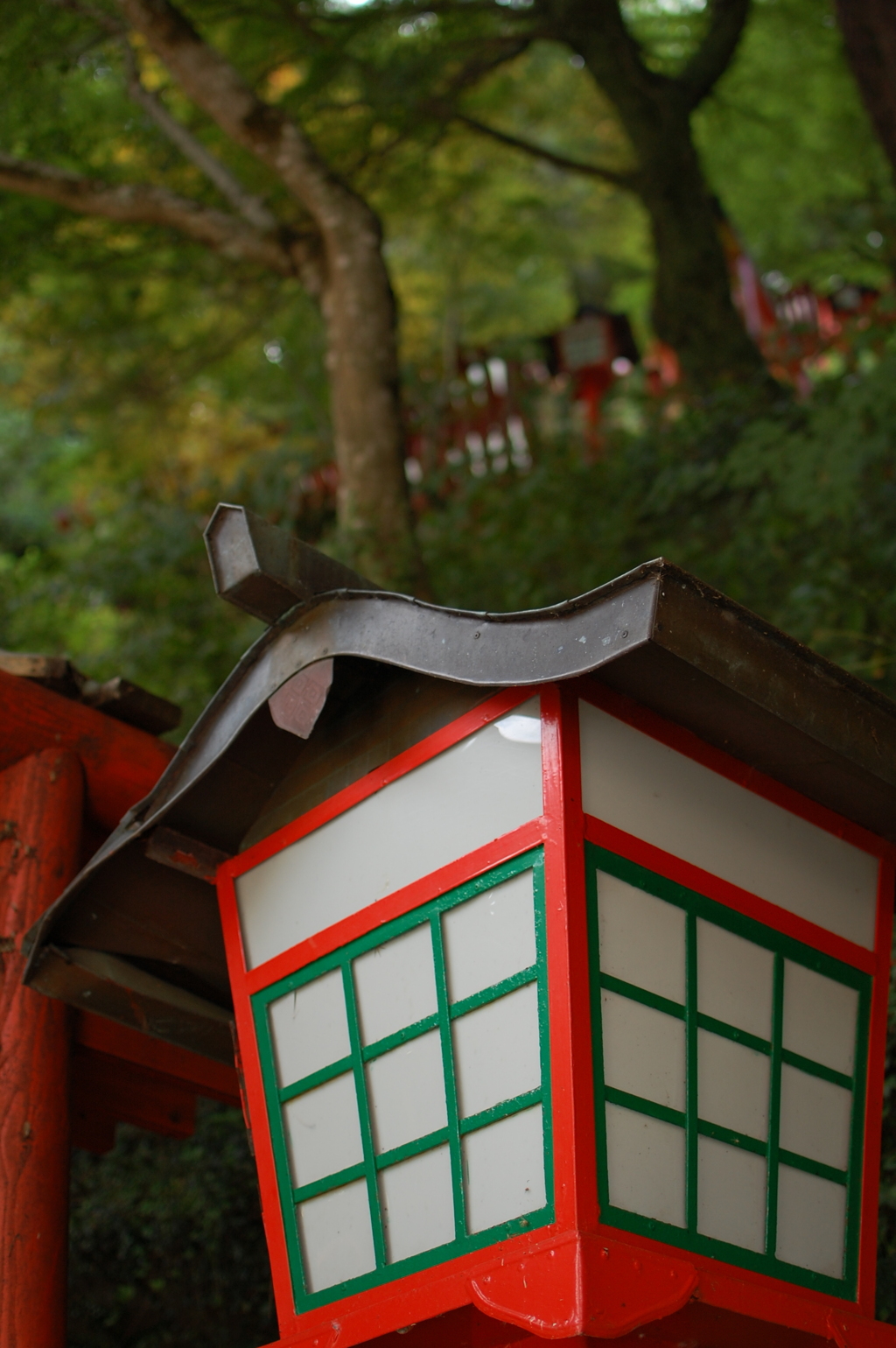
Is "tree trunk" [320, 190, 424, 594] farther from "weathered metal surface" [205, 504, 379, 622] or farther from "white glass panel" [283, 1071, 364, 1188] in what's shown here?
"white glass panel" [283, 1071, 364, 1188]

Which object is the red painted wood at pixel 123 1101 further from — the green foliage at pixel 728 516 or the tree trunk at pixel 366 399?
the green foliage at pixel 728 516

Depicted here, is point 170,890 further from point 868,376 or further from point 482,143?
point 482,143

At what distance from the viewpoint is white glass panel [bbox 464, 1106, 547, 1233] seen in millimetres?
1773

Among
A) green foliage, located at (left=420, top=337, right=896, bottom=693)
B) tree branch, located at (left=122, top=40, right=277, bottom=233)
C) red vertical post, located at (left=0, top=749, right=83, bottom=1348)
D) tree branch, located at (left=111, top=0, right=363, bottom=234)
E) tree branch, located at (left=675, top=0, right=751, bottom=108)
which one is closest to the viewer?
red vertical post, located at (left=0, top=749, right=83, bottom=1348)

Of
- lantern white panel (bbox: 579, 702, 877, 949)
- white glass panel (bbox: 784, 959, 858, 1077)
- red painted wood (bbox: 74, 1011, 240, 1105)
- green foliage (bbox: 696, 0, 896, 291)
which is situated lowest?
white glass panel (bbox: 784, 959, 858, 1077)

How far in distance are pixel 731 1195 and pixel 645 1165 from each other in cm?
24

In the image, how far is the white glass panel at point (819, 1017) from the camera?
7.01 feet

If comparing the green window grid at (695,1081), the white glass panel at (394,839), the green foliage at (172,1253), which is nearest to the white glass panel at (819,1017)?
the green window grid at (695,1081)

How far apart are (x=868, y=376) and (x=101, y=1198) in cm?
448

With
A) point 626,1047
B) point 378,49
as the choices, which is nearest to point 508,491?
point 378,49

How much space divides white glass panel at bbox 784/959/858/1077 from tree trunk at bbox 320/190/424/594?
9.73 feet

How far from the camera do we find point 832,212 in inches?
444

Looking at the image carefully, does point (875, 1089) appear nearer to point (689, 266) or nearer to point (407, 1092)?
point (407, 1092)

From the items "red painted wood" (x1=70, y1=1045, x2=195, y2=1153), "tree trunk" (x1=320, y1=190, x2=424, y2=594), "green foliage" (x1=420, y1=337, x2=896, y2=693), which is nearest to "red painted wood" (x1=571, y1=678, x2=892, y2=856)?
"green foliage" (x1=420, y1=337, x2=896, y2=693)
